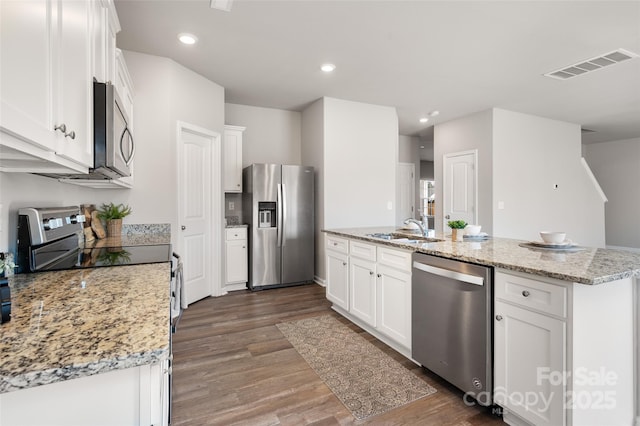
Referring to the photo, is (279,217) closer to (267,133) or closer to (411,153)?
(267,133)

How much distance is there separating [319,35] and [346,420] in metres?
3.03

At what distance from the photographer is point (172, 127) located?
134 inches

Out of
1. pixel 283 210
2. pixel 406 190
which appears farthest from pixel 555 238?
pixel 406 190

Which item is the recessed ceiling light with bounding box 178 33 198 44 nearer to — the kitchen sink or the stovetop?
the stovetop

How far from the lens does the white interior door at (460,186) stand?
209 inches

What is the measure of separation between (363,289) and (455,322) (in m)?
1.05

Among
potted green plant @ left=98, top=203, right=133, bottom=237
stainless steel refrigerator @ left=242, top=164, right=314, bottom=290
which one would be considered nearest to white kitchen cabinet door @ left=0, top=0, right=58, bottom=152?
potted green plant @ left=98, top=203, right=133, bottom=237

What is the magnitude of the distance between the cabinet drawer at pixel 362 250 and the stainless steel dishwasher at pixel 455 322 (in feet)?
1.78

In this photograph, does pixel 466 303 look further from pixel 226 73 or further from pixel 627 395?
pixel 226 73

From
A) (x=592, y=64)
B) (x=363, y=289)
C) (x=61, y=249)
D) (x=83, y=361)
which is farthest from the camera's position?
(x=592, y=64)

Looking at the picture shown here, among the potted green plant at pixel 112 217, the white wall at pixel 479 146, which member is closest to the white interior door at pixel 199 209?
the potted green plant at pixel 112 217

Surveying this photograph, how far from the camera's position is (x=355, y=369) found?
2.24 metres

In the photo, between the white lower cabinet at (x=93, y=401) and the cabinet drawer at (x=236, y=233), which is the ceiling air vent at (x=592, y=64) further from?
the white lower cabinet at (x=93, y=401)

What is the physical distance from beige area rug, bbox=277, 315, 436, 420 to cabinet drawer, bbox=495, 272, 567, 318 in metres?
0.85
